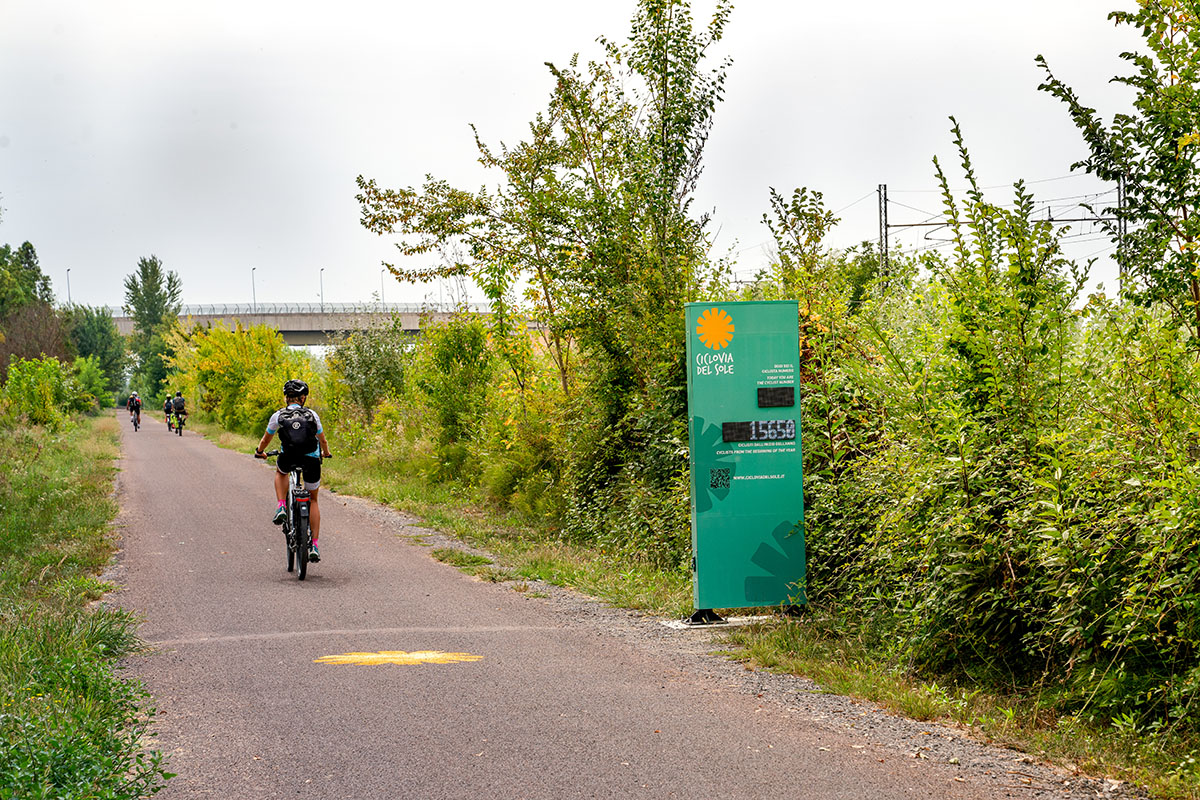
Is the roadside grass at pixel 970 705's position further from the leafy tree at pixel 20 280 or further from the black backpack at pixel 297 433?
the leafy tree at pixel 20 280

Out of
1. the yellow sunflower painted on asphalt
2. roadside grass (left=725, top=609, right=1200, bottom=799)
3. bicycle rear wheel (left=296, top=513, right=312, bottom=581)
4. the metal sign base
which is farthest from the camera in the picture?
bicycle rear wheel (left=296, top=513, right=312, bottom=581)

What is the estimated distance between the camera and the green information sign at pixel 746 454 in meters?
8.01

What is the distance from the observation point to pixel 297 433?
1098cm

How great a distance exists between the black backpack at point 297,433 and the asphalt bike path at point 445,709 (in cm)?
137

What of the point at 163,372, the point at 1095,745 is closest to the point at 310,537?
the point at 1095,745

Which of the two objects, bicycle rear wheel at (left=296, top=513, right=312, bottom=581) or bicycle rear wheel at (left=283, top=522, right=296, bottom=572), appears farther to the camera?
bicycle rear wheel at (left=283, top=522, right=296, bottom=572)

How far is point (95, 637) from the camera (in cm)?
700

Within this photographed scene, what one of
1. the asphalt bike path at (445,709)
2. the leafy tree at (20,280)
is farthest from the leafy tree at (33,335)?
the asphalt bike path at (445,709)

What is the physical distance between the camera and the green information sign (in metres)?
8.01

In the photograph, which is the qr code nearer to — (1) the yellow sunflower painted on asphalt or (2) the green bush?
(1) the yellow sunflower painted on asphalt

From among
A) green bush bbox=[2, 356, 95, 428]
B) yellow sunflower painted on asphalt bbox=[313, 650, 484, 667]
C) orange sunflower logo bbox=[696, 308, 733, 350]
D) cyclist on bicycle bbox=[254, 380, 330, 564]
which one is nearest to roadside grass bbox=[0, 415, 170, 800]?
yellow sunflower painted on asphalt bbox=[313, 650, 484, 667]

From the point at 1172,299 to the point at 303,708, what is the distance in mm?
5114

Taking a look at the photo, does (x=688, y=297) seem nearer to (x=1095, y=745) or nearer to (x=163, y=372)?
(x=1095, y=745)

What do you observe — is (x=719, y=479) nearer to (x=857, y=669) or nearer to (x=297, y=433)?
(x=857, y=669)
